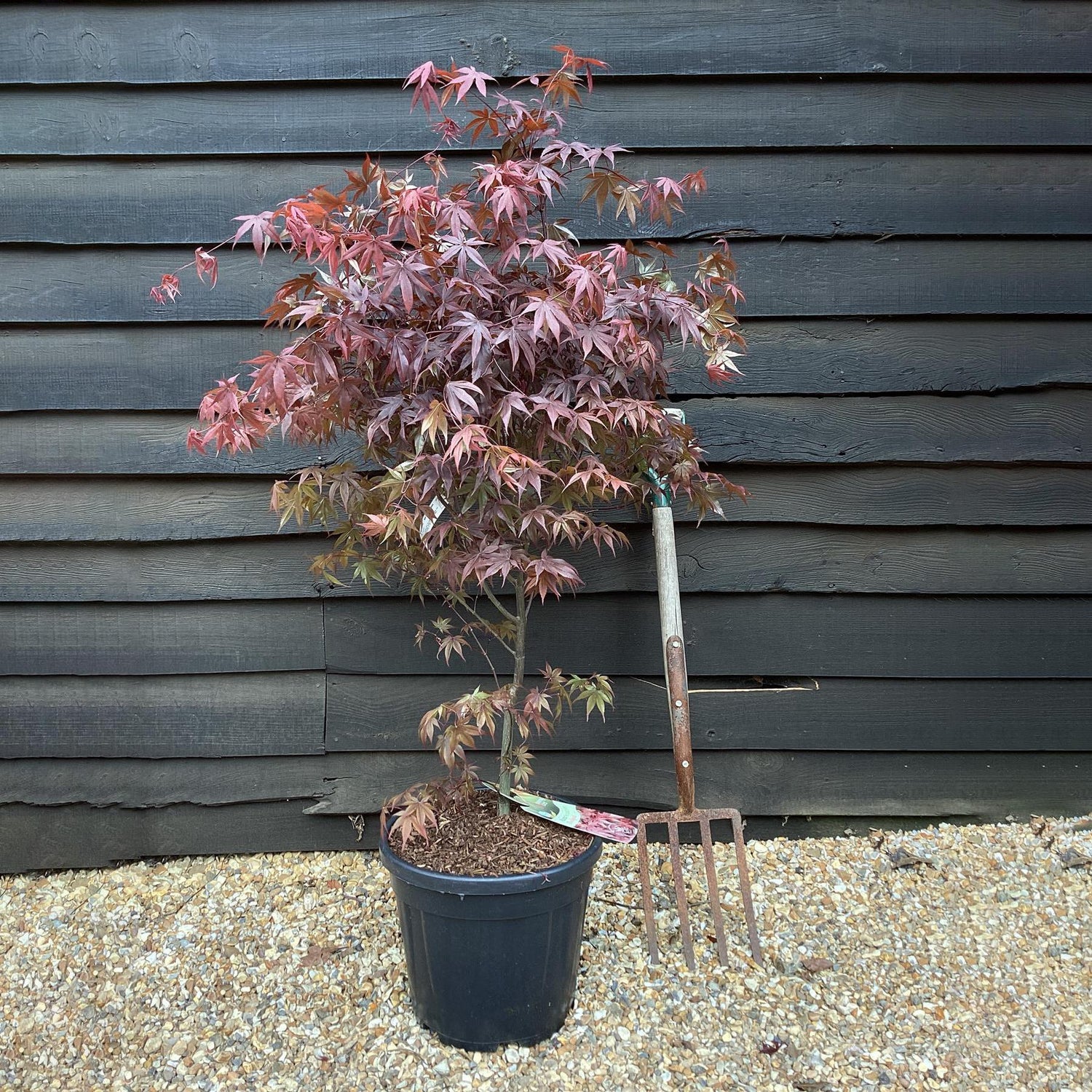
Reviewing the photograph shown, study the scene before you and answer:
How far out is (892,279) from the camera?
2.22 metres

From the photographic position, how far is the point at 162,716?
232 centimetres

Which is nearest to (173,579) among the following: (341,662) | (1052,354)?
(341,662)

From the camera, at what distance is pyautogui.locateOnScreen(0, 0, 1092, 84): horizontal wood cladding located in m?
2.11

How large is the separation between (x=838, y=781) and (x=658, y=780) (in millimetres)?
518

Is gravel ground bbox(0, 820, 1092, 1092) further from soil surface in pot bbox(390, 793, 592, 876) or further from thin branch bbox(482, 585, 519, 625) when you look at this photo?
thin branch bbox(482, 585, 519, 625)

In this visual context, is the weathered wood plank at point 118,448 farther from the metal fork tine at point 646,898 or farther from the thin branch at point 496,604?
the metal fork tine at point 646,898

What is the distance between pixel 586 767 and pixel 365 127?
181 cm

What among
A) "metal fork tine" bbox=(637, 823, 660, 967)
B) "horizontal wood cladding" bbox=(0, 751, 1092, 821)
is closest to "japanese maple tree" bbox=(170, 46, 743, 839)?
"metal fork tine" bbox=(637, 823, 660, 967)

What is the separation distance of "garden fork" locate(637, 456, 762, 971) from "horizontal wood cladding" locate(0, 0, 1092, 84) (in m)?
1.16

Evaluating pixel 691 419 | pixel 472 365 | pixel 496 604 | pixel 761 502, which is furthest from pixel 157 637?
pixel 761 502

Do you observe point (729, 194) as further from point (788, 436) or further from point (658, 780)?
point (658, 780)

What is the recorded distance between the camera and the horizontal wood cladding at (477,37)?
211cm

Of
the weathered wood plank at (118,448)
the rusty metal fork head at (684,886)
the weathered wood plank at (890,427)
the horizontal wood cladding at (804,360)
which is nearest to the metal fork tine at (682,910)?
the rusty metal fork head at (684,886)

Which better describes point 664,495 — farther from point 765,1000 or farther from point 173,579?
point 173,579
